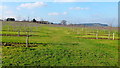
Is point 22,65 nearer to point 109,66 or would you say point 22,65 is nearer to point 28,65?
point 28,65

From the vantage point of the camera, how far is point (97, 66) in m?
7.83

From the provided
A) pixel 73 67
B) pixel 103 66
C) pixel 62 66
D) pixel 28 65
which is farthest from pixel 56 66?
pixel 103 66

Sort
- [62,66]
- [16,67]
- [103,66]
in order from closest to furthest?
[16,67], [62,66], [103,66]

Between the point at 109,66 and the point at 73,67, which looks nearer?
the point at 73,67

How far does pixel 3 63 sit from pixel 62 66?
2.93 meters

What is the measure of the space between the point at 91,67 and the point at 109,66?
3.50 feet

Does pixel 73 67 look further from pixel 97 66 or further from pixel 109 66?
pixel 109 66

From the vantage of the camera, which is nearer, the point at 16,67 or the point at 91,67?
the point at 16,67

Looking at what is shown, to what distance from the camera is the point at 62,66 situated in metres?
7.41

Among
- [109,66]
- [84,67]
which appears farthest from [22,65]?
[109,66]

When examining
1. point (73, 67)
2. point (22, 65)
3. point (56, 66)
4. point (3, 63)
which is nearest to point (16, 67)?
point (22, 65)

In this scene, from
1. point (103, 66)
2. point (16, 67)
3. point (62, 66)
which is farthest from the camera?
point (103, 66)

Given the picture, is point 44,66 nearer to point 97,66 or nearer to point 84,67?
point 84,67

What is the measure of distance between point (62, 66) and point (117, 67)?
2851 millimetres
